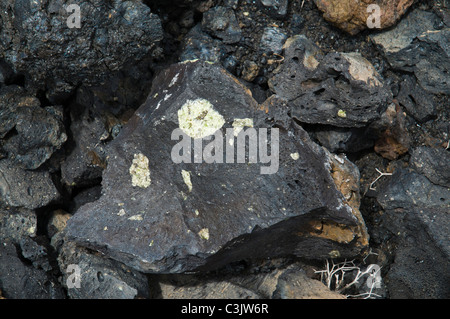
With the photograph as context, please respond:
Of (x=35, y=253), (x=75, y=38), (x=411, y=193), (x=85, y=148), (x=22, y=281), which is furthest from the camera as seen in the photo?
(x=85, y=148)

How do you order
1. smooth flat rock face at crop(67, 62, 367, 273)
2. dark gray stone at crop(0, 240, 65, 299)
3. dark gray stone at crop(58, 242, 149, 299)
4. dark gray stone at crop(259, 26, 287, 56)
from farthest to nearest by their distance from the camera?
dark gray stone at crop(259, 26, 287, 56)
dark gray stone at crop(0, 240, 65, 299)
dark gray stone at crop(58, 242, 149, 299)
smooth flat rock face at crop(67, 62, 367, 273)

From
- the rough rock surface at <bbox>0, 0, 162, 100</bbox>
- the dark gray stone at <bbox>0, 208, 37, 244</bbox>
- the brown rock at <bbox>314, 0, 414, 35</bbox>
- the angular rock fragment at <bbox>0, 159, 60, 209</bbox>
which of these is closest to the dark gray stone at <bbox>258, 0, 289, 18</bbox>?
the brown rock at <bbox>314, 0, 414, 35</bbox>

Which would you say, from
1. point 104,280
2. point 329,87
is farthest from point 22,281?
point 329,87

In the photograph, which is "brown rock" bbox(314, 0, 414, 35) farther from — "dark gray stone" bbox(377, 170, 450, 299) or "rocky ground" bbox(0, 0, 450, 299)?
"dark gray stone" bbox(377, 170, 450, 299)

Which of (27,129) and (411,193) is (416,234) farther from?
(27,129)

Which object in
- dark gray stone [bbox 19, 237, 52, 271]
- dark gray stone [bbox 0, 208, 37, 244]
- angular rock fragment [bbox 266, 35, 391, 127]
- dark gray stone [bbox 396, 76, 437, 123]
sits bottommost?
dark gray stone [bbox 19, 237, 52, 271]
